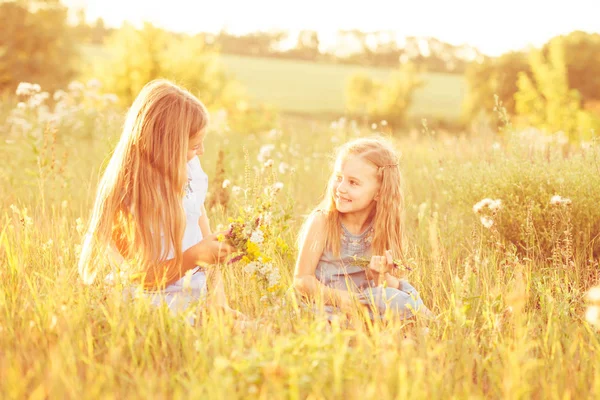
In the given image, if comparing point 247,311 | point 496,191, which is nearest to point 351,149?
point 247,311

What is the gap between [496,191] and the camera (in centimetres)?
408

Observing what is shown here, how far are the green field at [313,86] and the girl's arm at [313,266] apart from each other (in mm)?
31845

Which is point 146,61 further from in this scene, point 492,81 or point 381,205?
point 492,81

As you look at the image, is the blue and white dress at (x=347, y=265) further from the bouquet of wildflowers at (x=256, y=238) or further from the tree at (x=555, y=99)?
the tree at (x=555, y=99)

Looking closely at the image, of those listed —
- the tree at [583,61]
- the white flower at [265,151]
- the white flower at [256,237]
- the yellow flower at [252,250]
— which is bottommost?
the yellow flower at [252,250]

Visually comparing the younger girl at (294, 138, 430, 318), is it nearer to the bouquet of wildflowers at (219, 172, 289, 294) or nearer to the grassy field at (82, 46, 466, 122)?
the bouquet of wildflowers at (219, 172, 289, 294)

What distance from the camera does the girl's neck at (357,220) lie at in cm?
334

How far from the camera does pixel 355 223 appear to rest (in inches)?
132

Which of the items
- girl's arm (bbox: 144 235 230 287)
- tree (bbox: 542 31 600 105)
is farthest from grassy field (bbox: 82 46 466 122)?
girl's arm (bbox: 144 235 230 287)

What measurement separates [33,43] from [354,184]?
1626 cm

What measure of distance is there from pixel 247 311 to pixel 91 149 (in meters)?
4.72

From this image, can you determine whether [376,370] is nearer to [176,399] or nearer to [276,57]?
[176,399]

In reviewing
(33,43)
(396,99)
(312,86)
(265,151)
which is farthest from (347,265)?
(312,86)

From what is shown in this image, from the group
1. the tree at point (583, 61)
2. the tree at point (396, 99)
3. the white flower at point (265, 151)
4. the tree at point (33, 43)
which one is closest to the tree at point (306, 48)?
the tree at point (396, 99)
